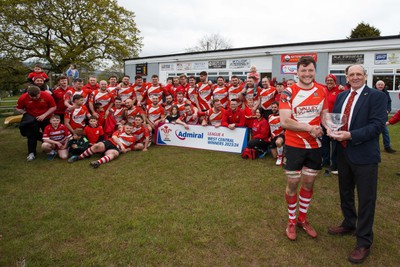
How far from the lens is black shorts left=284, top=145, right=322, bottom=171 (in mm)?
2893

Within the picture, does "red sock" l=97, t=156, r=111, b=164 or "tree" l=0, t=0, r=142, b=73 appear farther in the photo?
"tree" l=0, t=0, r=142, b=73

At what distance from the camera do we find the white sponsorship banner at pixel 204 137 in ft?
22.7

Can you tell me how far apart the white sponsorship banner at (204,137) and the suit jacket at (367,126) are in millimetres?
4151

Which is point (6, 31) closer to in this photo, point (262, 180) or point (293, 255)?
point (262, 180)

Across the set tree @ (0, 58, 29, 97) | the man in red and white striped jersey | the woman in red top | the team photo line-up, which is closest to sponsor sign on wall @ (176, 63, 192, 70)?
tree @ (0, 58, 29, 97)

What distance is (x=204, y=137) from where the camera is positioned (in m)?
7.38

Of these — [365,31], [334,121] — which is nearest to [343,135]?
[334,121]

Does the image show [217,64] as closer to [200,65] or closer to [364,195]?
[200,65]

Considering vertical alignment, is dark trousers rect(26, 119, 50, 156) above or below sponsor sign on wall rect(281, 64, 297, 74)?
below

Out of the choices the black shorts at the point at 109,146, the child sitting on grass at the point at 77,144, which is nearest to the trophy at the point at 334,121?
the black shorts at the point at 109,146

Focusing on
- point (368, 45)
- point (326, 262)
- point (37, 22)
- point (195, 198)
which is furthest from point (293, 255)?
point (37, 22)

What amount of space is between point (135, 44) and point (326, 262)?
26558 mm

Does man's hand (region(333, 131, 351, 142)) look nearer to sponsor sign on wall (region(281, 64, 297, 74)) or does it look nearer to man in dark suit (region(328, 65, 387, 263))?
man in dark suit (region(328, 65, 387, 263))

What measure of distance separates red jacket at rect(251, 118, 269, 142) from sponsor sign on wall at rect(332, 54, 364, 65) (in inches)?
550
